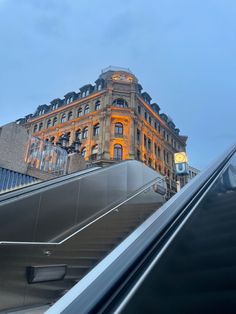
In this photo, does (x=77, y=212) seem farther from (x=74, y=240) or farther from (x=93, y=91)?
(x=93, y=91)

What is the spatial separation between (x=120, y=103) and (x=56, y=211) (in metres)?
34.8

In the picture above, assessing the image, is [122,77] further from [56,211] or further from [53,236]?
[53,236]

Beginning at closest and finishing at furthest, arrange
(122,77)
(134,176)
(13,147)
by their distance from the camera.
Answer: (13,147) < (134,176) < (122,77)

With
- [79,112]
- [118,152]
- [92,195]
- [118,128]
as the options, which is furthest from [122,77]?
[92,195]

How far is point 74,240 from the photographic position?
4.65 metres

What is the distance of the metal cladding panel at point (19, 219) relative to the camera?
392 cm

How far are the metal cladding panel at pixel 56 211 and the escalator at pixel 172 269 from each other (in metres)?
3.12

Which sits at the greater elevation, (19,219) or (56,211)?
(56,211)

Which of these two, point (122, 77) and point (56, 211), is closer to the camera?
→ point (56, 211)

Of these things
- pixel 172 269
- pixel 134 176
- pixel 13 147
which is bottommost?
pixel 172 269

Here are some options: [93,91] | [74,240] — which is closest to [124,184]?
[74,240]

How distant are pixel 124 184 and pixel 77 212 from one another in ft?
10.8

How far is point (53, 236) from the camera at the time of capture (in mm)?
4852

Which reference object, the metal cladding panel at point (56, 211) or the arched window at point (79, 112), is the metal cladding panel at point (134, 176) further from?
the arched window at point (79, 112)
